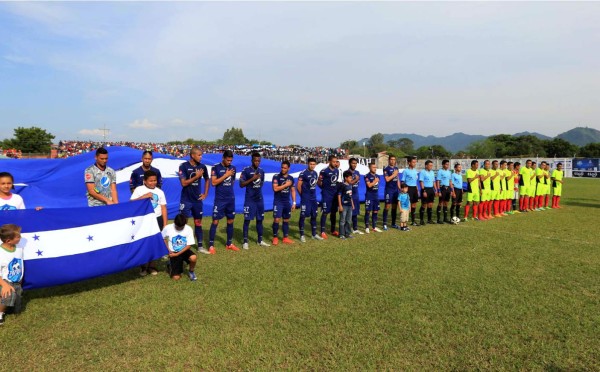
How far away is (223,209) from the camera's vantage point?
749 cm

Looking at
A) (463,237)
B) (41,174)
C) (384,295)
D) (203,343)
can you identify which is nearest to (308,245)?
(384,295)

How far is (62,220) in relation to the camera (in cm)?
487

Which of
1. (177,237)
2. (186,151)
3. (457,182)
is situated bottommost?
(177,237)

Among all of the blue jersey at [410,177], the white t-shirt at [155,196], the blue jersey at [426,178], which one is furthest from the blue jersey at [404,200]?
the white t-shirt at [155,196]

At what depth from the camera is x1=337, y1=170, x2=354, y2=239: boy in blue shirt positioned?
28.7ft

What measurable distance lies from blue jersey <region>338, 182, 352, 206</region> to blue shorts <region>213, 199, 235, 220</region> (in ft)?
9.48

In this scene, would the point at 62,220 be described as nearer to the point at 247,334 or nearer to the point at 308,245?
the point at 247,334

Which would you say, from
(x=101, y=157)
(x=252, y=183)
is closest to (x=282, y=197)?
(x=252, y=183)

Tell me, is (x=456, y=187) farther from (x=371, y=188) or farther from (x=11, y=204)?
(x=11, y=204)

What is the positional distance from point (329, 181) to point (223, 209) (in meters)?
2.95

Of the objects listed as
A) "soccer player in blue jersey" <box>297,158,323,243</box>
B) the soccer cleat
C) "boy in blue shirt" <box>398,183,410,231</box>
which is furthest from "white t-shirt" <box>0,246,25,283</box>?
"boy in blue shirt" <box>398,183,410,231</box>

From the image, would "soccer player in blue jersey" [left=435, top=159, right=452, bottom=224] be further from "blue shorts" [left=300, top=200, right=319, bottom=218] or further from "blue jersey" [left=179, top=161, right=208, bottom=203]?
"blue jersey" [left=179, top=161, right=208, bottom=203]

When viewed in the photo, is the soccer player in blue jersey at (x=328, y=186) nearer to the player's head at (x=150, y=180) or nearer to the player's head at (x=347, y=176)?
the player's head at (x=347, y=176)

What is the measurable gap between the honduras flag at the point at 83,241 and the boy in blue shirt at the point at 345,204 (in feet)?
14.9
